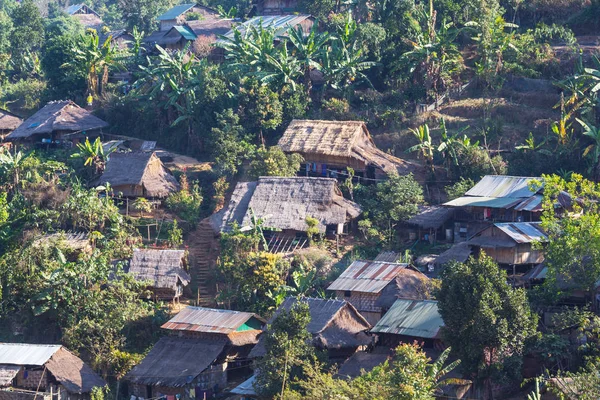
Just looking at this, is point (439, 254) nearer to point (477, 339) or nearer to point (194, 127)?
point (477, 339)

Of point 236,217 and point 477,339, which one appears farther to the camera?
point 236,217

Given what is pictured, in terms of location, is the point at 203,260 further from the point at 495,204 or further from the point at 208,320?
the point at 495,204

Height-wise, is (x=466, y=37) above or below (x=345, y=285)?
above

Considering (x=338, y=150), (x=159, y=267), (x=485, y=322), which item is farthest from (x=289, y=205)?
(x=485, y=322)

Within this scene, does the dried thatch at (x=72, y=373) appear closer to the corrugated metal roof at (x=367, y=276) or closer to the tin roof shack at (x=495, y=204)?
the corrugated metal roof at (x=367, y=276)

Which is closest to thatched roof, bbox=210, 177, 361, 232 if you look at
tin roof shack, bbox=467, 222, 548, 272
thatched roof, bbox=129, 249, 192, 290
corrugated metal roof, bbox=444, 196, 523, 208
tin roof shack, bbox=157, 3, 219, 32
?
thatched roof, bbox=129, 249, 192, 290

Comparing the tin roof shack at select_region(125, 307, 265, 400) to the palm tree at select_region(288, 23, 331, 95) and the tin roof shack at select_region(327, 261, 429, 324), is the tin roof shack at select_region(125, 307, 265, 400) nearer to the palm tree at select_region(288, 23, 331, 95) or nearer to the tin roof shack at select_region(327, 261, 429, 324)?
the tin roof shack at select_region(327, 261, 429, 324)

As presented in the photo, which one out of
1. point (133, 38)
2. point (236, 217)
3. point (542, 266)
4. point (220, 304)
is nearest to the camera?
point (542, 266)

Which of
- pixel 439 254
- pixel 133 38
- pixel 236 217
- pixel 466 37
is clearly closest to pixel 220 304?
pixel 236 217
